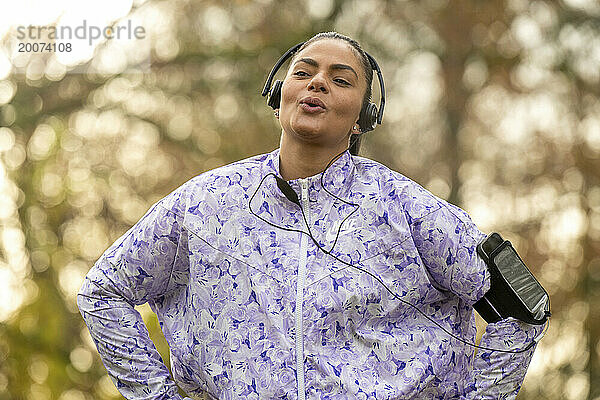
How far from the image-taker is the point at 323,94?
1.85 meters

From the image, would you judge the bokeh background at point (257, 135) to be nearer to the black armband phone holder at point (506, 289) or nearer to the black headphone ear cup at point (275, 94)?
the black headphone ear cup at point (275, 94)

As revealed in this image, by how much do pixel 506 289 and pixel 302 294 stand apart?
A: 0.40 meters

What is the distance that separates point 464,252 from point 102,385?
444cm

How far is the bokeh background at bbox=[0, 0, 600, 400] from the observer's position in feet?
18.6

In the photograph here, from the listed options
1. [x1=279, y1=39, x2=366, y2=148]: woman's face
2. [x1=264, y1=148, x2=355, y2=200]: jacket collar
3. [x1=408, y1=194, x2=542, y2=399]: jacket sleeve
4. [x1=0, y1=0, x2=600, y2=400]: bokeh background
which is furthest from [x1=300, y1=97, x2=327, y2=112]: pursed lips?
[x1=0, y1=0, x2=600, y2=400]: bokeh background

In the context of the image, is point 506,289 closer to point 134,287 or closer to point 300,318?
point 300,318

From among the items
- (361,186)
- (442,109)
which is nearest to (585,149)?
(442,109)

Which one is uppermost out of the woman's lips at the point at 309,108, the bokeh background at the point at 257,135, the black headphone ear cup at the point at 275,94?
the black headphone ear cup at the point at 275,94

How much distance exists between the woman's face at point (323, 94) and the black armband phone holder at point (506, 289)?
14.4 inches

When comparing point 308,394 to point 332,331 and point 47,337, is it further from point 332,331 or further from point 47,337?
point 47,337

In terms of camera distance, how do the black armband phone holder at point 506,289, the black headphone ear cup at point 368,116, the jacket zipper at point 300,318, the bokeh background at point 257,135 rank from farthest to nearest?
the bokeh background at point 257,135 → the black headphone ear cup at point 368,116 → the black armband phone holder at point 506,289 → the jacket zipper at point 300,318

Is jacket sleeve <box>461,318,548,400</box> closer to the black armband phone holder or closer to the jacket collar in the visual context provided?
the black armband phone holder

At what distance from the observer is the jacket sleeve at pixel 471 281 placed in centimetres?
179

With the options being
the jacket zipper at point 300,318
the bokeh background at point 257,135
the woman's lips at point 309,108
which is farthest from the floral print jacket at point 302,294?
the bokeh background at point 257,135
